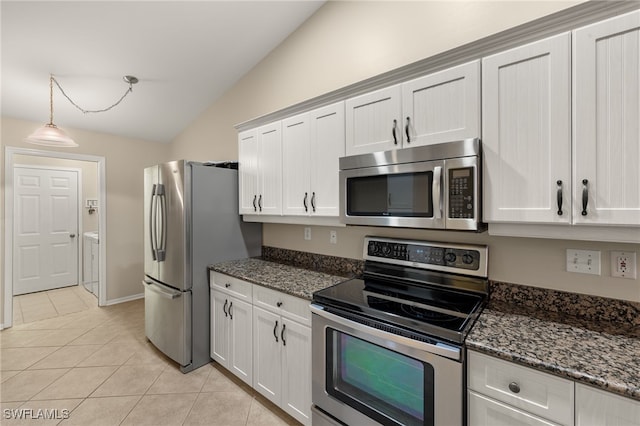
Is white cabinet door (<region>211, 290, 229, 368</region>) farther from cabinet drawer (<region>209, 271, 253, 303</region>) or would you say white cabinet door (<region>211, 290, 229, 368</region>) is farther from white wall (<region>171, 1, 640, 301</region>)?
white wall (<region>171, 1, 640, 301</region>)

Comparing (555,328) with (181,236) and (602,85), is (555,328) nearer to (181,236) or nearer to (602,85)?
(602,85)

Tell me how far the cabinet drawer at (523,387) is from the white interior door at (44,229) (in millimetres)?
6209

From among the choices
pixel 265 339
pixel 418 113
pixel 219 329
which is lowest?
pixel 219 329

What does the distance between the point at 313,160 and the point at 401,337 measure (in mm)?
1332

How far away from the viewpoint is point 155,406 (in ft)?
6.86

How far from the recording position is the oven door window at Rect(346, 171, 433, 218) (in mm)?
Answer: 1534

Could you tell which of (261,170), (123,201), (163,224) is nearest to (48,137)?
(163,224)

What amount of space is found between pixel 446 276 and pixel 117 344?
11.0 ft

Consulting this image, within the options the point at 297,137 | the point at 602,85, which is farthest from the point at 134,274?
the point at 602,85

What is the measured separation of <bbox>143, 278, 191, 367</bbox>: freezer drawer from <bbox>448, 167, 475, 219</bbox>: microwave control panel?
2224 mm

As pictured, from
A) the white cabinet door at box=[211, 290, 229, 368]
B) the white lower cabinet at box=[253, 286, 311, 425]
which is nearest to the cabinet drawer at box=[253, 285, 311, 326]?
the white lower cabinet at box=[253, 286, 311, 425]

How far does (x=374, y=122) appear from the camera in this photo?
1.78m

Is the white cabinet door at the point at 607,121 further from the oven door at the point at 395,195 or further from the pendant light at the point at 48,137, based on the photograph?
the pendant light at the point at 48,137

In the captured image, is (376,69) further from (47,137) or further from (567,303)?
(47,137)
